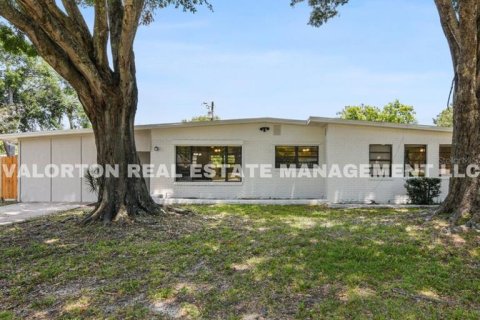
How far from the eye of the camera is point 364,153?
41.1 ft

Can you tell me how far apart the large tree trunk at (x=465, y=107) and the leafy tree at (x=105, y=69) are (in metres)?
6.07

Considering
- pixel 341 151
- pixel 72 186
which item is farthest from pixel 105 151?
pixel 341 151

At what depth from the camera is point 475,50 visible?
724 cm

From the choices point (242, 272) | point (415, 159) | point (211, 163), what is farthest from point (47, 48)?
point (415, 159)

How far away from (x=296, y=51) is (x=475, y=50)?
11.3m

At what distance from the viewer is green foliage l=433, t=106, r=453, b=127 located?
1794 inches

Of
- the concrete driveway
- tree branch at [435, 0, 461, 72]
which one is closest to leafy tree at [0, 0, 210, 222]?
the concrete driveway

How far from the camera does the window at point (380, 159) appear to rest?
41.4 feet

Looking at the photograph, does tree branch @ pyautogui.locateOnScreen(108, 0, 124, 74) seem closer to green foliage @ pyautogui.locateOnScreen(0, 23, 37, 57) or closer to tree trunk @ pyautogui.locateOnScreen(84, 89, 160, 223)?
tree trunk @ pyautogui.locateOnScreen(84, 89, 160, 223)

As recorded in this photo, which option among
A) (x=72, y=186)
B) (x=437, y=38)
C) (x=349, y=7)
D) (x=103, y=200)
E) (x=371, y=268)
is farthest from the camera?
(x=72, y=186)

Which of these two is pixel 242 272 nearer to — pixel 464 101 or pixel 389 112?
pixel 464 101

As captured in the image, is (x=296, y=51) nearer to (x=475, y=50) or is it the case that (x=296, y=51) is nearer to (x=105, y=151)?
(x=475, y=50)

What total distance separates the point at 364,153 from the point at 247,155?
4370 mm

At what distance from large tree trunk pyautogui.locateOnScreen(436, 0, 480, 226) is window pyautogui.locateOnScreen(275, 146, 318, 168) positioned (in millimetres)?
5863
